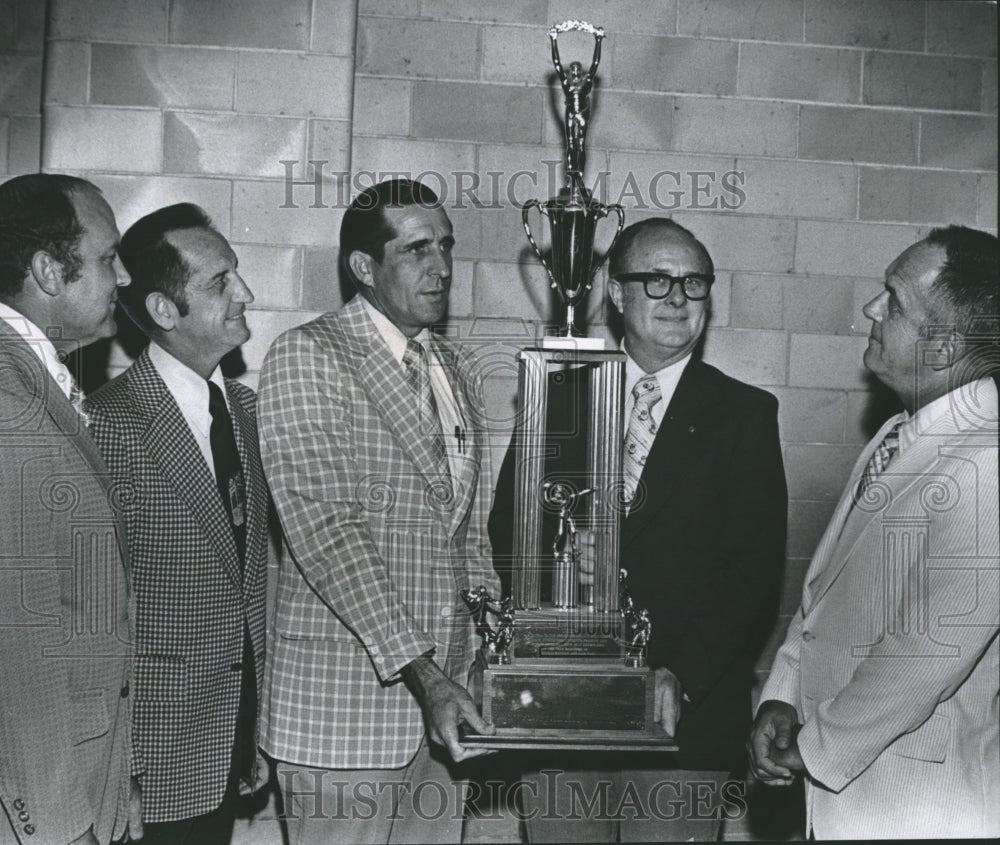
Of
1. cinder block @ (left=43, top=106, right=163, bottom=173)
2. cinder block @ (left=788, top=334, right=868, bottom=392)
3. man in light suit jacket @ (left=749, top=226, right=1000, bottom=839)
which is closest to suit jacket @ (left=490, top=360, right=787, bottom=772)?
man in light suit jacket @ (left=749, top=226, right=1000, bottom=839)

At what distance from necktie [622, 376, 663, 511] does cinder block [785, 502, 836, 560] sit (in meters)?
0.89

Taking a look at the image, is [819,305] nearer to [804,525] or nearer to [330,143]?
[804,525]

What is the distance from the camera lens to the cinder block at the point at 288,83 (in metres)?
2.84

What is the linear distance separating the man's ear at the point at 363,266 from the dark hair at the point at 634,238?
51 centimetres

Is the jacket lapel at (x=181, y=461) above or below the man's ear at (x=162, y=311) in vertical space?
below

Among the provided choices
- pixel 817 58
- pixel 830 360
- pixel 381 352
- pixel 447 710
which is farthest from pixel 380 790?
pixel 817 58

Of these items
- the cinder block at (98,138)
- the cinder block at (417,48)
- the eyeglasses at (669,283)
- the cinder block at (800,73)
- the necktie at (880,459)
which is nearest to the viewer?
the necktie at (880,459)

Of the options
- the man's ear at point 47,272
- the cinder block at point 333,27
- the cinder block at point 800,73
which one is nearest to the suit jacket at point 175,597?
the man's ear at point 47,272

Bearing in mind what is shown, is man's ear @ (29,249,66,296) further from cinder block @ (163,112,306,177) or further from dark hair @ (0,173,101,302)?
cinder block @ (163,112,306,177)

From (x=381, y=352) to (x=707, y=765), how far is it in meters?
1.06

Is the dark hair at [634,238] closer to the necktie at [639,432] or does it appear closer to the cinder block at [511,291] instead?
the necktie at [639,432]

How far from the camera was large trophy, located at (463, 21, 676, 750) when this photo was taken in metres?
1.89

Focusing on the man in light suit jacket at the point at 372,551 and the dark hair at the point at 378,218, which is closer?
the man in light suit jacket at the point at 372,551

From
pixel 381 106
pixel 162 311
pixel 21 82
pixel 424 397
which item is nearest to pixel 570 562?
pixel 424 397
